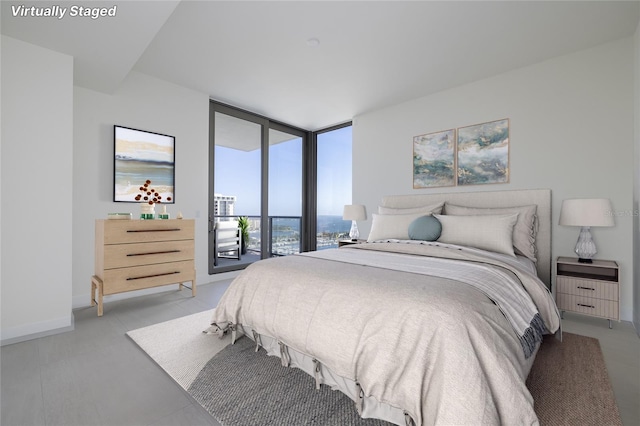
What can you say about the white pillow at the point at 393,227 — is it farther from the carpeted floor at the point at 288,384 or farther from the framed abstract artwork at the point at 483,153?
the carpeted floor at the point at 288,384

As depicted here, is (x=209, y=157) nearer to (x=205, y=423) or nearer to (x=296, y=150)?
(x=296, y=150)

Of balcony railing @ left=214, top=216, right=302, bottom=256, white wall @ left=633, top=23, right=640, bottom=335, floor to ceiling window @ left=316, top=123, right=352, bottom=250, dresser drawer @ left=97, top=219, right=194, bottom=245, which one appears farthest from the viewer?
balcony railing @ left=214, top=216, right=302, bottom=256

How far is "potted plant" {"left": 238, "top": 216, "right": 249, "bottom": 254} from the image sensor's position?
505 centimetres

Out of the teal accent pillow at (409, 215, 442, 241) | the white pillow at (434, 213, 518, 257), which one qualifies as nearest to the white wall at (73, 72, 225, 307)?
the teal accent pillow at (409, 215, 442, 241)

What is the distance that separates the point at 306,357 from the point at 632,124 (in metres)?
3.43

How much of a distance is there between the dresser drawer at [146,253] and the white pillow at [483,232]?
274cm

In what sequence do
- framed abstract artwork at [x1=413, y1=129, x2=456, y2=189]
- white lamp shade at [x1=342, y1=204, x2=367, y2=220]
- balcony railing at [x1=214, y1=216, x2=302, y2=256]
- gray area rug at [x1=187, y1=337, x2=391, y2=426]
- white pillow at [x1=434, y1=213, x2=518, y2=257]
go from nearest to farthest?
1. gray area rug at [x1=187, y1=337, x2=391, y2=426]
2. white pillow at [x1=434, y1=213, x2=518, y2=257]
3. framed abstract artwork at [x1=413, y1=129, x2=456, y2=189]
4. white lamp shade at [x1=342, y1=204, x2=367, y2=220]
5. balcony railing at [x1=214, y1=216, x2=302, y2=256]

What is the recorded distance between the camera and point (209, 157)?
4.20 meters

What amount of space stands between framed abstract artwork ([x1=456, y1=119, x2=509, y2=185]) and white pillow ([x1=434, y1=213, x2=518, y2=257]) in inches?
30.8

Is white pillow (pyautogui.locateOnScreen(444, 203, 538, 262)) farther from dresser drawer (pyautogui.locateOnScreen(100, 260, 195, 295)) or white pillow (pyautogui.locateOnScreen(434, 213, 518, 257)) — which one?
dresser drawer (pyautogui.locateOnScreen(100, 260, 195, 295))

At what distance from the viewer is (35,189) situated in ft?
7.77

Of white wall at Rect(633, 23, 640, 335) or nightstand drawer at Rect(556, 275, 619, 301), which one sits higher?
white wall at Rect(633, 23, 640, 335)

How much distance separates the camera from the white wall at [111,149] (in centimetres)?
308

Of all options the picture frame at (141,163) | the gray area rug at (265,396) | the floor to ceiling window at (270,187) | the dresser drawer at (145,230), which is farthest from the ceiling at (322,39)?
the gray area rug at (265,396)
